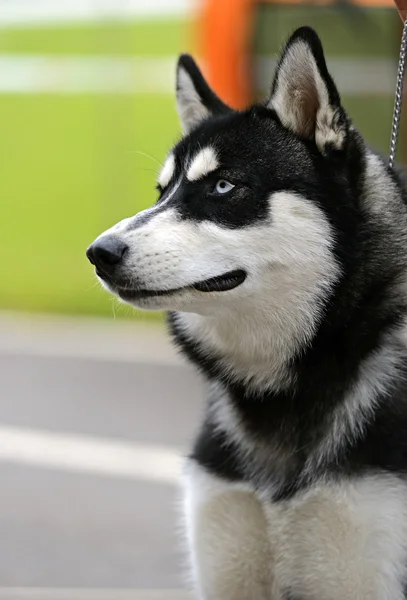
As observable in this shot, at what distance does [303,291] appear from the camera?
291 centimetres

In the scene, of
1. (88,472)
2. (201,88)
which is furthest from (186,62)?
(88,472)

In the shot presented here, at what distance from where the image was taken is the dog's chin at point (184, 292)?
2.84m

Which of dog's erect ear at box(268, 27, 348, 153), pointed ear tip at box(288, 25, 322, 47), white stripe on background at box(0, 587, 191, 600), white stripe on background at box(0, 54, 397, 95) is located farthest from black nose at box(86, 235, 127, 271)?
white stripe on background at box(0, 54, 397, 95)

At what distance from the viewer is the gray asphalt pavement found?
15.1 ft

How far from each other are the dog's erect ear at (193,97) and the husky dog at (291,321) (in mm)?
248

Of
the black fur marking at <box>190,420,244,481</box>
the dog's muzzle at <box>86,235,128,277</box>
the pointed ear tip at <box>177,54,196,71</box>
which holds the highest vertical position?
the pointed ear tip at <box>177,54,196,71</box>

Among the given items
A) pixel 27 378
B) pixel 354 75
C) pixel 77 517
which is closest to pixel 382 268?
pixel 77 517

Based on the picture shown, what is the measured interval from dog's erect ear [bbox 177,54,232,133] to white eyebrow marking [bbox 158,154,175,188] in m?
0.18

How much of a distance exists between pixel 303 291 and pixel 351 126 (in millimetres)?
486

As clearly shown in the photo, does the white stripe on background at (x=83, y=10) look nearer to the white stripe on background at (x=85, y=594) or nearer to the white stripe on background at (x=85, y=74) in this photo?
the white stripe on background at (x=85, y=74)

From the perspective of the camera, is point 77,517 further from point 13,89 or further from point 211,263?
point 13,89

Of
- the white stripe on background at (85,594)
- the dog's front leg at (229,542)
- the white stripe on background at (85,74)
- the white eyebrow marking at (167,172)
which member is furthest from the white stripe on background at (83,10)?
the dog's front leg at (229,542)

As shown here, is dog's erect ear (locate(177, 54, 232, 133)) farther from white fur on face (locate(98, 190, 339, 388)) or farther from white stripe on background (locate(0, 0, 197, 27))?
white stripe on background (locate(0, 0, 197, 27))

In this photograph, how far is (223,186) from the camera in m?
2.93
